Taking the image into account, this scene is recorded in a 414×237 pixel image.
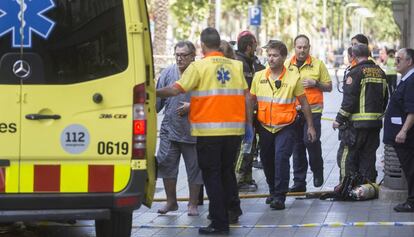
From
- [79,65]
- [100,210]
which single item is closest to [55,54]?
[79,65]

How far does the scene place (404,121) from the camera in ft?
30.8

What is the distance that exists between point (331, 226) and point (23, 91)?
334 cm

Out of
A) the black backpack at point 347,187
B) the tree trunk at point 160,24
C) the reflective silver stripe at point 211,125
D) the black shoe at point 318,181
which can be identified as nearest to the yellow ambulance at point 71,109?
the reflective silver stripe at point 211,125

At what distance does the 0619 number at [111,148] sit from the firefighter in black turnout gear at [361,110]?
389 centimetres

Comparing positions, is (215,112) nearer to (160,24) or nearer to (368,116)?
(368,116)

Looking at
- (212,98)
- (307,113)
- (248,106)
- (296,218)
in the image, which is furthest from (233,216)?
(212,98)

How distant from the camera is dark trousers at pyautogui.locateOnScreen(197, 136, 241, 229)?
8297mm

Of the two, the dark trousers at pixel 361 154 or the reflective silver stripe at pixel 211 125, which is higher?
the reflective silver stripe at pixel 211 125

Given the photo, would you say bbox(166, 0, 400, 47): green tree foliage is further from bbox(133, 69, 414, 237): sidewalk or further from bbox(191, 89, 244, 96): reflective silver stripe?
bbox(191, 89, 244, 96): reflective silver stripe

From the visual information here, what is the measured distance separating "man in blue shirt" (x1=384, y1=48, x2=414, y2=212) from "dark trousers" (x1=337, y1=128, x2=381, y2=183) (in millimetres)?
774

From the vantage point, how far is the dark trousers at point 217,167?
8297 millimetres

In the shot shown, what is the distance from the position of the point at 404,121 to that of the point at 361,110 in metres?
0.95

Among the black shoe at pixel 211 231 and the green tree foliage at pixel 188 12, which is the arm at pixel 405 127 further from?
the green tree foliage at pixel 188 12

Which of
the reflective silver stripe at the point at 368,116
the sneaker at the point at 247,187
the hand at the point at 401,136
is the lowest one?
the sneaker at the point at 247,187
